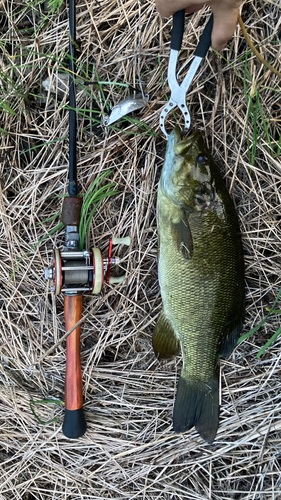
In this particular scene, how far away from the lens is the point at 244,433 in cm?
224

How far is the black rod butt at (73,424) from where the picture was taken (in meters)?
2.13

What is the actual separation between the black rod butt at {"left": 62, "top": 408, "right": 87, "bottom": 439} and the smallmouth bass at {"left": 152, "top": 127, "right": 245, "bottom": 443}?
0.58 meters

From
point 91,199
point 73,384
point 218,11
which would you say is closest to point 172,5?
point 218,11

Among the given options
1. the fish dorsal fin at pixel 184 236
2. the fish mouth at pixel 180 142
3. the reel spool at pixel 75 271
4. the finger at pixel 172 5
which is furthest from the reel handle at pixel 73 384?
the finger at pixel 172 5

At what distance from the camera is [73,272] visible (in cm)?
199

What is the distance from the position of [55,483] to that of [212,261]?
182cm

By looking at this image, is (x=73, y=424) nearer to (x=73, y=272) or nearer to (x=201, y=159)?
(x=73, y=272)

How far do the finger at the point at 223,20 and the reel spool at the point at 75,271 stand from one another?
1.27 m

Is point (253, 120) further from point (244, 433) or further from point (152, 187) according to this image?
point (244, 433)

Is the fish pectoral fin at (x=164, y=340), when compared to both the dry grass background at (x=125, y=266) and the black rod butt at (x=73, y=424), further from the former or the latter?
the black rod butt at (x=73, y=424)

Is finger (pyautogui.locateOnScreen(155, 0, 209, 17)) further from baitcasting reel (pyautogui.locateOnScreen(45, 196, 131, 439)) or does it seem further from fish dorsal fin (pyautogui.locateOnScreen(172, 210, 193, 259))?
baitcasting reel (pyautogui.locateOnScreen(45, 196, 131, 439))

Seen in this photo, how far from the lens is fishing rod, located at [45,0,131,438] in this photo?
6.52ft

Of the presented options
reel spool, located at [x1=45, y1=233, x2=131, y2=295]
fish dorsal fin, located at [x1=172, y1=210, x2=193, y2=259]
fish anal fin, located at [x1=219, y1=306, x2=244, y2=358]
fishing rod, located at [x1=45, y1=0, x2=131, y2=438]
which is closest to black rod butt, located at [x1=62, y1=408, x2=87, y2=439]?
fishing rod, located at [x1=45, y1=0, x2=131, y2=438]

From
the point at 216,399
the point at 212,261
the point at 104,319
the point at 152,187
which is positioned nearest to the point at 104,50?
the point at 152,187
